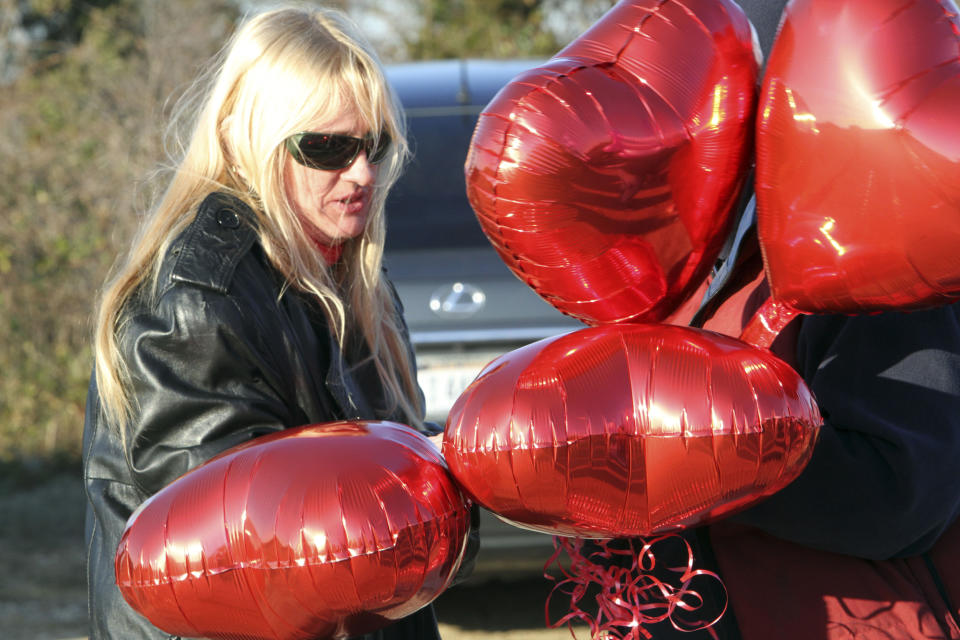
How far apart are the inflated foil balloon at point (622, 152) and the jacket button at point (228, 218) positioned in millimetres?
610

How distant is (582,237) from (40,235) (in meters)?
5.87

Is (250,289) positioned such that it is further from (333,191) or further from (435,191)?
(435,191)

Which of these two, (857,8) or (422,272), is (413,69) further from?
(857,8)

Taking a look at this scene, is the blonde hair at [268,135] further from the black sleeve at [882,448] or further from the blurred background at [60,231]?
the blurred background at [60,231]

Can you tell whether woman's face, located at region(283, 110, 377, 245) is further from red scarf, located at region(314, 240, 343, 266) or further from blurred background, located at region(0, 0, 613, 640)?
blurred background, located at region(0, 0, 613, 640)

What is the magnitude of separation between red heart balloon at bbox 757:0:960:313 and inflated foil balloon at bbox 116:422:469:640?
0.50m

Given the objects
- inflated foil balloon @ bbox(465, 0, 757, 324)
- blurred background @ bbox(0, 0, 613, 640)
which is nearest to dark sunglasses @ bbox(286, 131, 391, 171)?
inflated foil balloon @ bbox(465, 0, 757, 324)

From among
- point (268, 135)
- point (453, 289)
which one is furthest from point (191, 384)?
point (453, 289)

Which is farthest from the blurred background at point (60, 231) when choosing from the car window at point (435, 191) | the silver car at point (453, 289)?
the car window at point (435, 191)

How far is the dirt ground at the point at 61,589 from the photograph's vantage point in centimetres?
405

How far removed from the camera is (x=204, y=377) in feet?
5.17

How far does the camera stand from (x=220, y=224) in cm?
172

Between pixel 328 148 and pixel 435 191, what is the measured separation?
2.30m

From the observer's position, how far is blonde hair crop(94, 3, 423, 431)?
5.67ft
